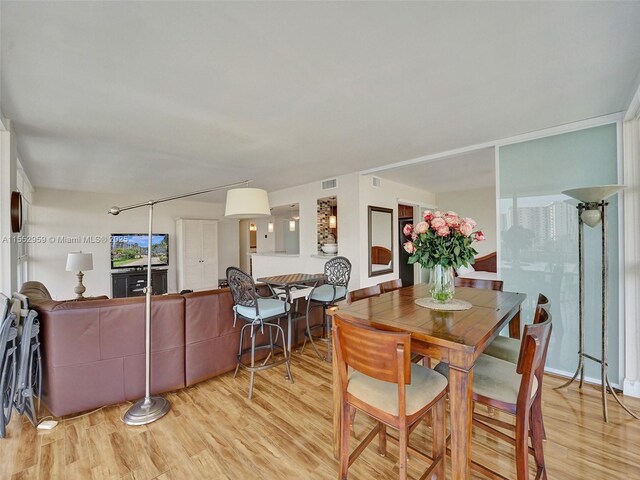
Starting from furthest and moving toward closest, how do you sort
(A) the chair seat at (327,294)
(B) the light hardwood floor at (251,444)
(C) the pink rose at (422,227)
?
1. (A) the chair seat at (327,294)
2. (C) the pink rose at (422,227)
3. (B) the light hardwood floor at (251,444)

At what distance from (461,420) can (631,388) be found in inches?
94.3

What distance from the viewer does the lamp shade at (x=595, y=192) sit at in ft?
7.10

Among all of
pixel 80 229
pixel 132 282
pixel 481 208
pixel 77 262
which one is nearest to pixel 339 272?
pixel 77 262

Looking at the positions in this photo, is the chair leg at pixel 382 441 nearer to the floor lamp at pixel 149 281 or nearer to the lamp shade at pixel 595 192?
the floor lamp at pixel 149 281

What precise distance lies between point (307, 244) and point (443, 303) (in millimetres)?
3640

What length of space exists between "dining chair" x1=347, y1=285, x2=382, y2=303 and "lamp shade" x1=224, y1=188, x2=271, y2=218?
3.55 feet

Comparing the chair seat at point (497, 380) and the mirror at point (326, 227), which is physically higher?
the mirror at point (326, 227)

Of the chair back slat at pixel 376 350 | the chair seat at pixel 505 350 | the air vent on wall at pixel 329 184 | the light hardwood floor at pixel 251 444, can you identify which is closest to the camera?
the chair back slat at pixel 376 350

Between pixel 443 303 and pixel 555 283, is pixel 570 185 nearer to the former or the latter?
pixel 555 283

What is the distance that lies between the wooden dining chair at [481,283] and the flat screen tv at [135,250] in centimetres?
605

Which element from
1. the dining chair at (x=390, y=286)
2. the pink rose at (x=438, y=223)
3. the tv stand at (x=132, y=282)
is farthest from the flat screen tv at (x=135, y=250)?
the pink rose at (x=438, y=223)

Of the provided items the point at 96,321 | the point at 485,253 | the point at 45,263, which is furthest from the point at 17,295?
the point at 485,253

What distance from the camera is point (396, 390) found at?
1391 mm

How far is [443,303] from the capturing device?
1.95 m
